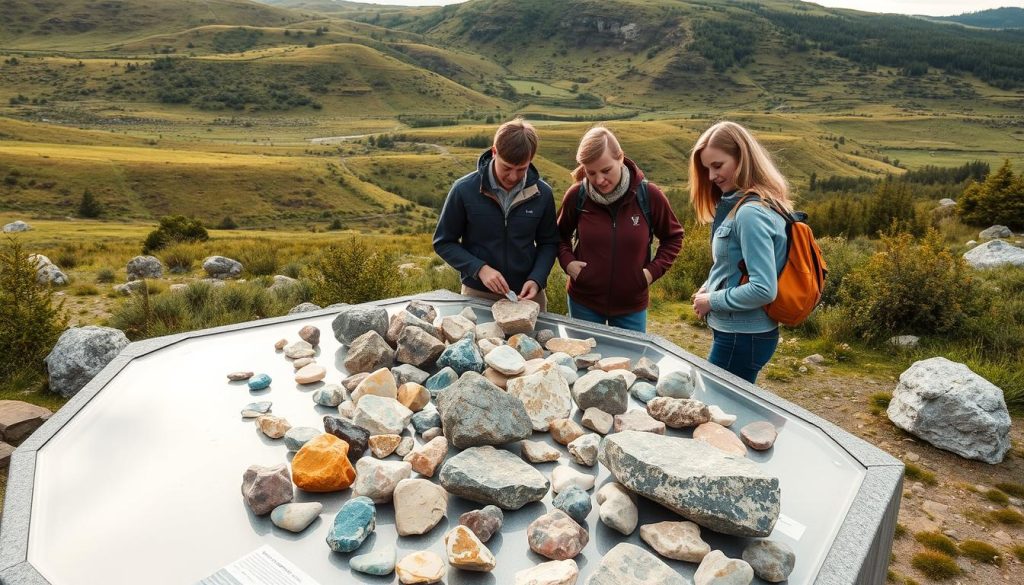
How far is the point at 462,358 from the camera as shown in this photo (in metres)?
3.27

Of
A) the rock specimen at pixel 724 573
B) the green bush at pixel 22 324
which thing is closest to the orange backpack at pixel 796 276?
the rock specimen at pixel 724 573

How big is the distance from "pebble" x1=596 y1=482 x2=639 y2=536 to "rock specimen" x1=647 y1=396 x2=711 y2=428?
2.06 ft

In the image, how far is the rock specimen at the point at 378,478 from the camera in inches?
85.9

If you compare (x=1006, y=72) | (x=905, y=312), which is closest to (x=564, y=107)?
(x=1006, y=72)

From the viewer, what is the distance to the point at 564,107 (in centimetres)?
16888

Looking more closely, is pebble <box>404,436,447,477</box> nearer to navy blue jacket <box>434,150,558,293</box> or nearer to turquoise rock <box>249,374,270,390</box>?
turquoise rock <box>249,374,270,390</box>

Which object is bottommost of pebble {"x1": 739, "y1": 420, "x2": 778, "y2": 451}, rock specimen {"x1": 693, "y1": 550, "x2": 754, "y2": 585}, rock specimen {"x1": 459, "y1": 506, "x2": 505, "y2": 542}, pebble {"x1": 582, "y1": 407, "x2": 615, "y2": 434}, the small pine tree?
the small pine tree

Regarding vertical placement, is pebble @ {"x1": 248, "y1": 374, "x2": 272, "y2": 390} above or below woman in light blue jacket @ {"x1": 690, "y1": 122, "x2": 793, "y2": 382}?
below

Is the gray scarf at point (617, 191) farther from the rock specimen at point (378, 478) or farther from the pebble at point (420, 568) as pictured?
the pebble at point (420, 568)

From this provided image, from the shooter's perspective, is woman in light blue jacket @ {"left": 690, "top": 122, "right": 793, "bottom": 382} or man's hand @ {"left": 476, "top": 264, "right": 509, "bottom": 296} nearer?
woman in light blue jacket @ {"left": 690, "top": 122, "right": 793, "bottom": 382}

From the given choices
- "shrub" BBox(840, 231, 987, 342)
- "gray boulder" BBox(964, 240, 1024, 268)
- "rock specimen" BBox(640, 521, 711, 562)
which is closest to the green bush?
"rock specimen" BBox(640, 521, 711, 562)

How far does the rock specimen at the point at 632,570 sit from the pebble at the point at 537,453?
0.64 m

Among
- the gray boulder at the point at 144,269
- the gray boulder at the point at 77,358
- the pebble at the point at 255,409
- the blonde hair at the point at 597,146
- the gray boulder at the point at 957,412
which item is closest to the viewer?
the pebble at the point at 255,409

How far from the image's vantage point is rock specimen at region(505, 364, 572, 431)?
2756 millimetres
